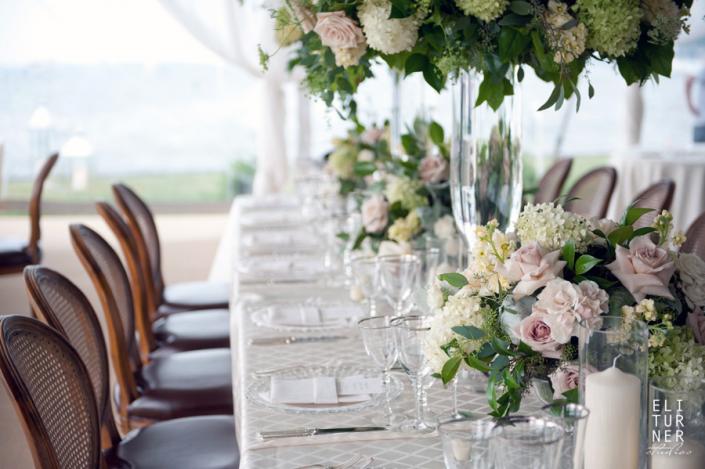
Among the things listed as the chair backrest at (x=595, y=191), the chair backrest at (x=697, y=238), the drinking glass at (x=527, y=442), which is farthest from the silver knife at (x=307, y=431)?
the chair backrest at (x=595, y=191)

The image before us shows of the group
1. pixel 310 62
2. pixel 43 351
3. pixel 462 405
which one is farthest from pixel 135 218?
pixel 462 405

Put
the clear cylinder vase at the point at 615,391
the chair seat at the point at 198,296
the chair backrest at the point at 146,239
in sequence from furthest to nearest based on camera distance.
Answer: the chair seat at the point at 198,296, the chair backrest at the point at 146,239, the clear cylinder vase at the point at 615,391

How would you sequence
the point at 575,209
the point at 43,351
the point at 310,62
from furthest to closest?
the point at 575,209, the point at 310,62, the point at 43,351

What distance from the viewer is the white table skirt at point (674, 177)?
19.6 feet

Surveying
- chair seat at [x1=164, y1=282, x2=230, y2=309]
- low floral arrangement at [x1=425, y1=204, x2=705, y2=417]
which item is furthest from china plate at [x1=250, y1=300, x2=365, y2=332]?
chair seat at [x1=164, y1=282, x2=230, y2=309]

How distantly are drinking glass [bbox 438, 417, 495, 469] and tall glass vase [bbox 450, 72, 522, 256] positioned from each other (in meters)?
1.10

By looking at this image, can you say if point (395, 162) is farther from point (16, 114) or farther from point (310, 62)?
point (16, 114)

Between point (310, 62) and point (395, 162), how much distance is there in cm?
78

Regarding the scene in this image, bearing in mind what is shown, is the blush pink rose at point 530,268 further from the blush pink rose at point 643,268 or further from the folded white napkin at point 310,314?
the folded white napkin at point 310,314

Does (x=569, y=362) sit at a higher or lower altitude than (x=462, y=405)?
higher

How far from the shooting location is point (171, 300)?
4.07 m

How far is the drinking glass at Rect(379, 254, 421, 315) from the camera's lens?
224 centimetres

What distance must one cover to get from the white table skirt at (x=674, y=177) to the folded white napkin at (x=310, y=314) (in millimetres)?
3720

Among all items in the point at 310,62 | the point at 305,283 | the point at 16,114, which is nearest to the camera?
the point at 310,62
